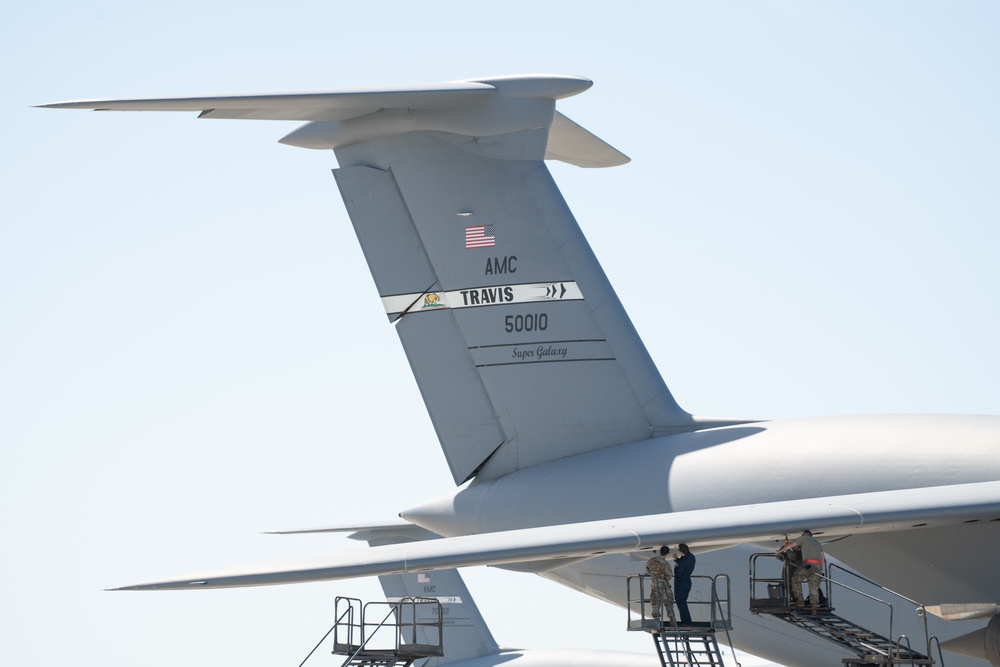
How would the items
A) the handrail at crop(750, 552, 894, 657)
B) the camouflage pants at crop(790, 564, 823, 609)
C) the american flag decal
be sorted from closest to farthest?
the camouflage pants at crop(790, 564, 823, 609) < the handrail at crop(750, 552, 894, 657) < the american flag decal

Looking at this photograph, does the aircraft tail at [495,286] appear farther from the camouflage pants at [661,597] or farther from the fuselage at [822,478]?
the camouflage pants at [661,597]

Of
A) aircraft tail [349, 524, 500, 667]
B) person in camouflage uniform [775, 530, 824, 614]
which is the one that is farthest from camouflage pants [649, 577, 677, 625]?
aircraft tail [349, 524, 500, 667]

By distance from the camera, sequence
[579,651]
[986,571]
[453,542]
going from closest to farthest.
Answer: [453,542]
[986,571]
[579,651]

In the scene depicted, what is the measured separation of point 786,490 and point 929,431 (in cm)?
118

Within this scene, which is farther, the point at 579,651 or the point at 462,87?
the point at 579,651

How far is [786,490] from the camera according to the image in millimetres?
10164

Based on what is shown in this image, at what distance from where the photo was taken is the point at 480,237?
1248 cm

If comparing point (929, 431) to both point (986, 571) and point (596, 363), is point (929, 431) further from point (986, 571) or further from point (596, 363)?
point (596, 363)

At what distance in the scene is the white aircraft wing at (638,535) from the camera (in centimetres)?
871

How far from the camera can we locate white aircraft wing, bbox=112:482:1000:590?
28.6ft

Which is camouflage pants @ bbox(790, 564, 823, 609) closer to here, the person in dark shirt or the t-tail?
the person in dark shirt

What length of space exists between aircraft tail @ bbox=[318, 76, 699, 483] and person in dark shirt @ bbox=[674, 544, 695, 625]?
2166mm

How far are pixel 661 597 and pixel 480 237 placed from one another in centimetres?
406

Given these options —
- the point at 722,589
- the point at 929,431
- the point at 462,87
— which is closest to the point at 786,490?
the point at 929,431
